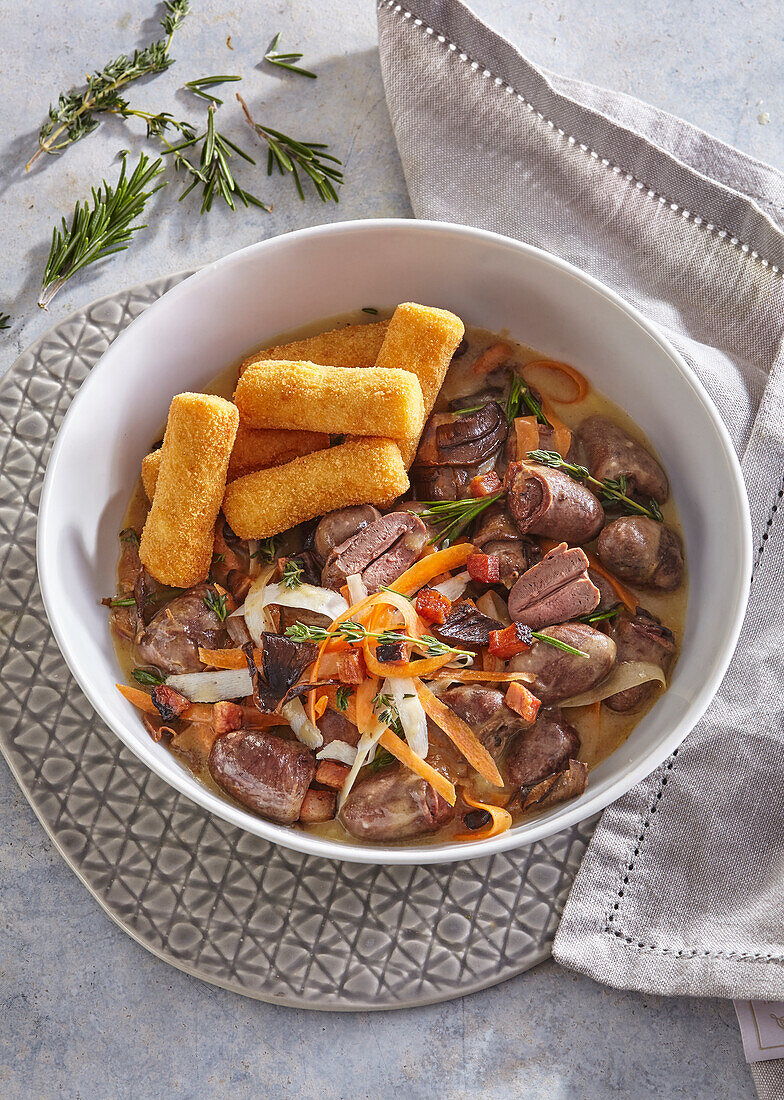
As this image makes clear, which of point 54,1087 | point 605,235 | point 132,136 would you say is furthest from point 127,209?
point 54,1087

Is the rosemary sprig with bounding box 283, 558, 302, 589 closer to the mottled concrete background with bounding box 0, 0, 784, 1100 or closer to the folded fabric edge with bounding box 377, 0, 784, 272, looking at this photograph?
the mottled concrete background with bounding box 0, 0, 784, 1100

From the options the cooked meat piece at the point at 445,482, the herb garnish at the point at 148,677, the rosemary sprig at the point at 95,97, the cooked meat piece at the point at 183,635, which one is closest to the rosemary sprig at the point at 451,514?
the cooked meat piece at the point at 445,482

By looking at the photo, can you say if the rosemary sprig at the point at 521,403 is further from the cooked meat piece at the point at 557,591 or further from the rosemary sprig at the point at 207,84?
the rosemary sprig at the point at 207,84

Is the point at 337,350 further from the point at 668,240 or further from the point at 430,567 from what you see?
the point at 668,240

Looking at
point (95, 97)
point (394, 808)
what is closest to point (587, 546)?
point (394, 808)

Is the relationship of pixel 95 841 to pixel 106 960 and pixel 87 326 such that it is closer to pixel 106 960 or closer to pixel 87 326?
pixel 106 960

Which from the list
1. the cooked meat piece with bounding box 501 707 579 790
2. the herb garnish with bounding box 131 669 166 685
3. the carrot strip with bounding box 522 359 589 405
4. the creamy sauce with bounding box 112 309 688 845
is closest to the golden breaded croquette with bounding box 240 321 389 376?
the creamy sauce with bounding box 112 309 688 845

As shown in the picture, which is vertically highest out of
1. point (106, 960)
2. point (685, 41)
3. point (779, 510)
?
point (685, 41)
